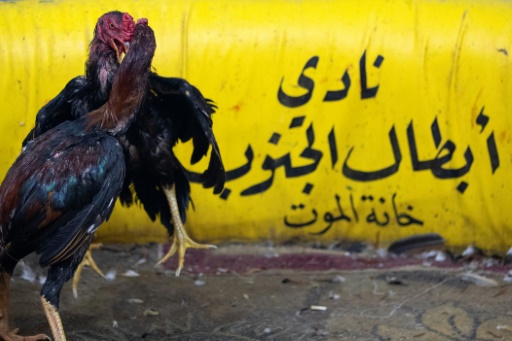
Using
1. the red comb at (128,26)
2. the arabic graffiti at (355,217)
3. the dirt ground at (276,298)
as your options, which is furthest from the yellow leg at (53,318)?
the arabic graffiti at (355,217)

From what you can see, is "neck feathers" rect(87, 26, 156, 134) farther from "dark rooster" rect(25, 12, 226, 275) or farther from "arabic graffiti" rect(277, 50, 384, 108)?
"arabic graffiti" rect(277, 50, 384, 108)

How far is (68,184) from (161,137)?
33.5 inches

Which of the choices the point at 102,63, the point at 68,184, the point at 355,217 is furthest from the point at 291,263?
the point at 68,184

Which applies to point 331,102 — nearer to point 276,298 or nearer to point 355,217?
point 355,217

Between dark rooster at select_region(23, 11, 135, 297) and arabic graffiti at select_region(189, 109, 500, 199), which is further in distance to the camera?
arabic graffiti at select_region(189, 109, 500, 199)

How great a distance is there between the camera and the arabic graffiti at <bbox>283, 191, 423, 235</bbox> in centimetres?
556

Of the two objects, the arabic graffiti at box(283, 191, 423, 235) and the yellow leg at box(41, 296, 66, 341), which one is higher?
the arabic graffiti at box(283, 191, 423, 235)

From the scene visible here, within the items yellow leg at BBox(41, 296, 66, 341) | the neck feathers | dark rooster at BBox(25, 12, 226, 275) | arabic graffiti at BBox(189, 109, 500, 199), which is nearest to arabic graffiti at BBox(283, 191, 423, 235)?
arabic graffiti at BBox(189, 109, 500, 199)

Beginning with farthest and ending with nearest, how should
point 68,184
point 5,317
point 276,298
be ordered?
1. point 276,298
2. point 5,317
3. point 68,184

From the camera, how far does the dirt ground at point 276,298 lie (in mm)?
4551

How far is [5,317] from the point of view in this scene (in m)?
4.22

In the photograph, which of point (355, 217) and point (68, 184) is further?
point (355, 217)

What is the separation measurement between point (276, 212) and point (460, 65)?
1391 mm

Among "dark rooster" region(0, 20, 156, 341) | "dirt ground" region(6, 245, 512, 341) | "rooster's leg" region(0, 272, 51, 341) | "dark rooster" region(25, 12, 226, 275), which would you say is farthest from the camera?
"dirt ground" region(6, 245, 512, 341)
